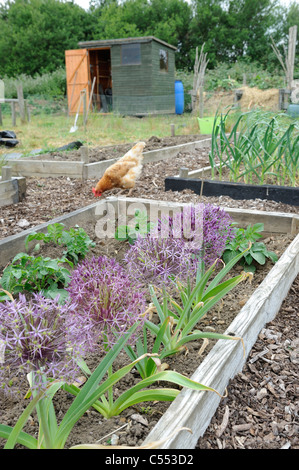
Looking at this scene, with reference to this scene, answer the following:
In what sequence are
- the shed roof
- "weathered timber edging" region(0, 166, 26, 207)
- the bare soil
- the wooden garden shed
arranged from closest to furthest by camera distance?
the bare soil
"weathered timber edging" region(0, 166, 26, 207)
the shed roof
the wooden garden shed

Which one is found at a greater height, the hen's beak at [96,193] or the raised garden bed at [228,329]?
the hen's beak at [96,193]

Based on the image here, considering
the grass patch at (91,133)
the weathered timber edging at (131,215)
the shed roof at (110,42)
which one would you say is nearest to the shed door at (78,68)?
the shed roof at (110,42)

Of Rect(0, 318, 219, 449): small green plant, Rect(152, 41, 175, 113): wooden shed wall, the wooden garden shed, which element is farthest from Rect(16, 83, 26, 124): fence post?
Rect(0, 318, 219, 449): small green plant

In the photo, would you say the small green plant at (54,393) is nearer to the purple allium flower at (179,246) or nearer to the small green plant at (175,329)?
the small green plant at (175,329)

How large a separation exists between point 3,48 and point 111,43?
13.8m

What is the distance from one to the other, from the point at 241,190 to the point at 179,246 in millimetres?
2338

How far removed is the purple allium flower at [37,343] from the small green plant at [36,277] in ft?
3.67

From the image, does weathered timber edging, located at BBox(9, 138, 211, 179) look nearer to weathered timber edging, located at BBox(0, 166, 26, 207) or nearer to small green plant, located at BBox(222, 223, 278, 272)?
weathered timber edging, located at BBox(0, 166, 26, 207)

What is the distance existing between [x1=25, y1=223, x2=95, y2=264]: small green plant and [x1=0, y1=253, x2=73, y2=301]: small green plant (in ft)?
1.13

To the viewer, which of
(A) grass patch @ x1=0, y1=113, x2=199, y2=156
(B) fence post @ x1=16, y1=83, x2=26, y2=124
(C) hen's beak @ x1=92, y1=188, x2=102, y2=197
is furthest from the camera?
(B) fence post @ x1=16, y1=83, x2=26, y2=124

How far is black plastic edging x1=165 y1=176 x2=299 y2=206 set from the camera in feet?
12.1

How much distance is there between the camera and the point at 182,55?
102 ft

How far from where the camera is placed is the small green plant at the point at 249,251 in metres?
2.61

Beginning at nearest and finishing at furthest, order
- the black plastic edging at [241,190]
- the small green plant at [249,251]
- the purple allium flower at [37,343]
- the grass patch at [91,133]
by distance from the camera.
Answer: the purple allium flower at [37,343]
the small green plant at [249,251]
the black plastic edging at [241,190]
the grass patch at [91,133]
